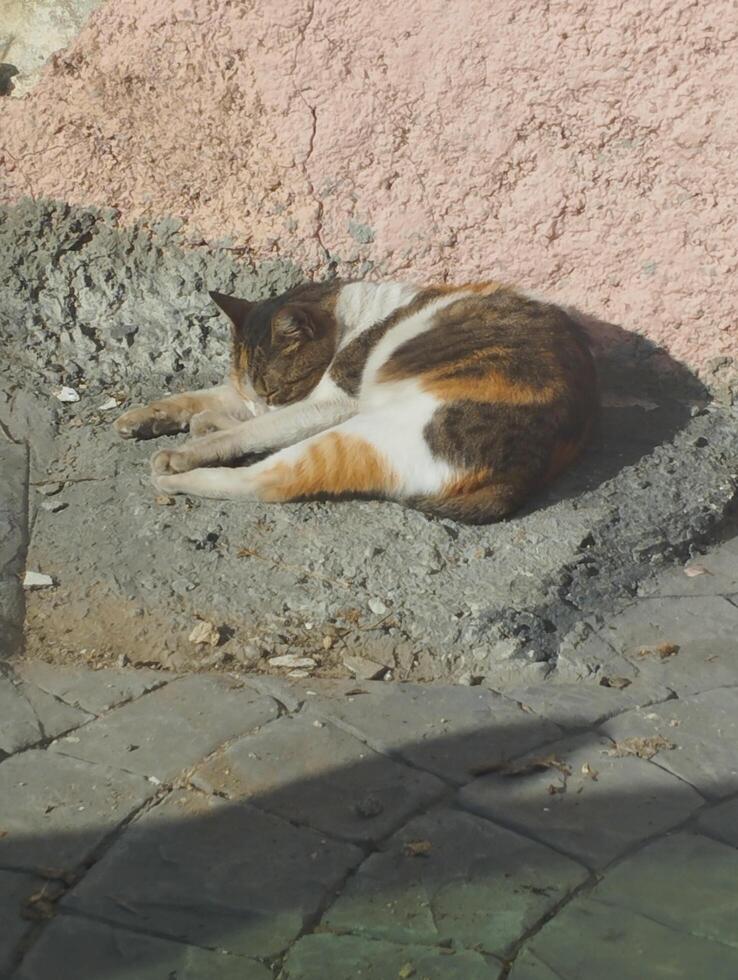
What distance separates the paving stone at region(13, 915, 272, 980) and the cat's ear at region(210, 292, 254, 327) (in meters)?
2.70

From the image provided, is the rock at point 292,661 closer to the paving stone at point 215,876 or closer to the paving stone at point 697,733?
the paving stone at point 215,876

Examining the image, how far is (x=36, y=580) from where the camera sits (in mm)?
4203

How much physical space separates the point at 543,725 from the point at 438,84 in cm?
262

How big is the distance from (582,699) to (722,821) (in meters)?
0.66

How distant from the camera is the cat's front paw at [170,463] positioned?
15.2 ft

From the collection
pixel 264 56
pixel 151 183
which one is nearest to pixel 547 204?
pixel 264 56

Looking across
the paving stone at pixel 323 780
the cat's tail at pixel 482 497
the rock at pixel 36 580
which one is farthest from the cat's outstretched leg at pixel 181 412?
the paving stone at pixel 323 780

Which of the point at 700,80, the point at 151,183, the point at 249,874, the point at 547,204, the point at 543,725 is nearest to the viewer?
the point at 249,874

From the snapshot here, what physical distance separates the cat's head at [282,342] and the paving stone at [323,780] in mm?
1798

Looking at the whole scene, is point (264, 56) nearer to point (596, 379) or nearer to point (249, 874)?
point (596, 379)

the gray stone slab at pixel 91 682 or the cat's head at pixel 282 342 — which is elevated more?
the cat's head at pixel 282 342

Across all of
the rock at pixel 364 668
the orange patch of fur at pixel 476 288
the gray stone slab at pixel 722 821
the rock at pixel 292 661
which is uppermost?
the orange patch of fur at pixel 476 288

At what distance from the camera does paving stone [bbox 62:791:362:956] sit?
2695 mm

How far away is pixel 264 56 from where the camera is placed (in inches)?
198
